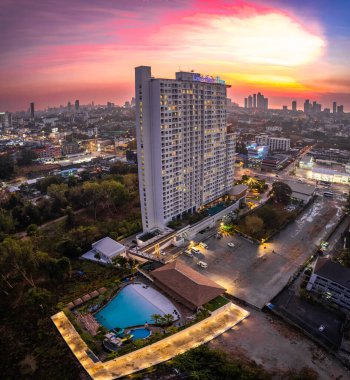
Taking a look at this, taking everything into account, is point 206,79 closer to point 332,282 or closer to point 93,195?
point 93,195

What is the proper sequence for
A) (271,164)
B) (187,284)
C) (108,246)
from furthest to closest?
(271,164) < (108,246) < (187,284)

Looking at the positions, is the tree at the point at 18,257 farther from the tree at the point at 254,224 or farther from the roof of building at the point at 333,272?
the roof of building at the point at 333,272

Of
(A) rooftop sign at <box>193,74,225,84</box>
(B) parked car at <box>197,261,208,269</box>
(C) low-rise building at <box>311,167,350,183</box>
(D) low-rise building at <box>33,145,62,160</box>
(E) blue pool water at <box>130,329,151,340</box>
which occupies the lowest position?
(E) blue pool water at <box>130,329,151,340</box>

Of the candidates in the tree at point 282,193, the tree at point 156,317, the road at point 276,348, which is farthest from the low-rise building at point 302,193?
the tree at point 156,317

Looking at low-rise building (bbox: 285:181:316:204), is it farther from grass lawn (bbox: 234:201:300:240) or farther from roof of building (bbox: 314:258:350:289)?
roof of building (bbox: 314:258:350:289)

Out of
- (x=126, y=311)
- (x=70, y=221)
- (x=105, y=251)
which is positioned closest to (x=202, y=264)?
(x=126, y=311)

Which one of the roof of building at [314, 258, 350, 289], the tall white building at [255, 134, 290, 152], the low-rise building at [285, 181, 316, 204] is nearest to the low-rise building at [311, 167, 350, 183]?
the low-rise building at [285, 181, 316, 204]

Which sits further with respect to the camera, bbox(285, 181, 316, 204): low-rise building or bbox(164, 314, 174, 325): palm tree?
bbox(285, 181, 316, 204): low-rise building
